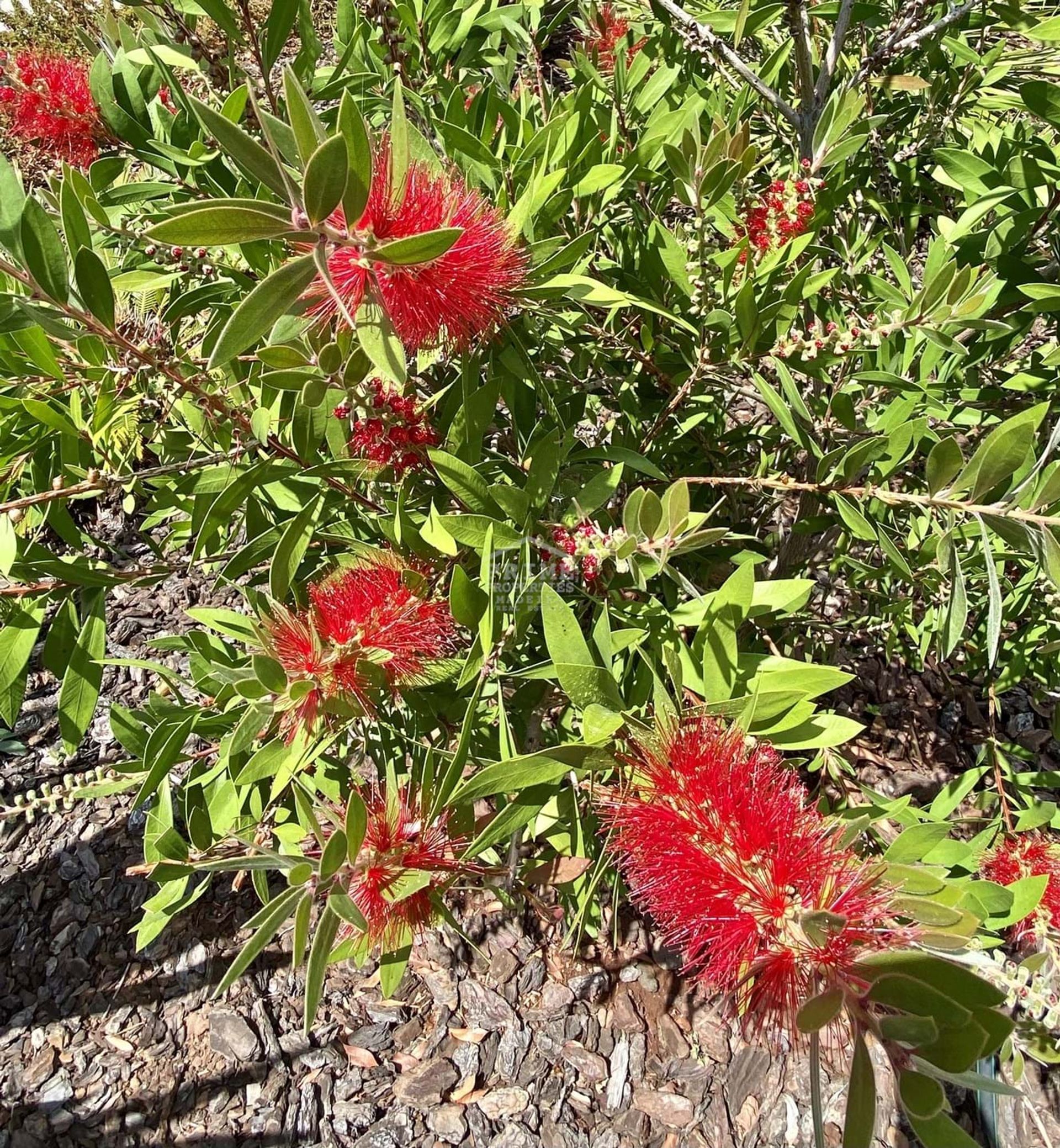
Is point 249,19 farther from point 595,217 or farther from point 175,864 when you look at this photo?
point 175,864

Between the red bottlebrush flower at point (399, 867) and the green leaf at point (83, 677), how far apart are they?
0.44 m

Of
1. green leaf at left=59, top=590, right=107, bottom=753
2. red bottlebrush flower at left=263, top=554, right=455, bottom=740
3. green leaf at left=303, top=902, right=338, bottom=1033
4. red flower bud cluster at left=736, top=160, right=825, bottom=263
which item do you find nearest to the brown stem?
red bottlebrush flower at left=263, top=554, right=455, bottom=740

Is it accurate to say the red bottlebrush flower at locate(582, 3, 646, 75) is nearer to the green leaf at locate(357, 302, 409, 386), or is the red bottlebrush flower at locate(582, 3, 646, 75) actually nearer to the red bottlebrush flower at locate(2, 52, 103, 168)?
the red bottlebrush flower at locate(2, 52, 103, 168)

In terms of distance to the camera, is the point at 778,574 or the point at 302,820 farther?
the point at 778,574

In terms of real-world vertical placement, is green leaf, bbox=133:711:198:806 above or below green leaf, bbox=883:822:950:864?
above

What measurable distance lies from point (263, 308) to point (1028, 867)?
55.0 inches

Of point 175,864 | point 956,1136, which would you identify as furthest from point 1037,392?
point 175,864

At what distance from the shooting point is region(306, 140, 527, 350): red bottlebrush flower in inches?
31.9

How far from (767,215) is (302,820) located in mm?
1062

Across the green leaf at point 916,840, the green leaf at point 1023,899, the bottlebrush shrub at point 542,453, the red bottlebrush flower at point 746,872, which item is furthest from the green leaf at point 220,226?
the green leaf at point 1023,899

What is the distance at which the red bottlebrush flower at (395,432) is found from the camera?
110 centimetres

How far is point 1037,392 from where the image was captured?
4.90ft

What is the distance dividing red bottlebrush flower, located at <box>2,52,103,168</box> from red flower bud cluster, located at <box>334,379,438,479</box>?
0.76 m

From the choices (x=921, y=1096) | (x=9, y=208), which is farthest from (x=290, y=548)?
(x=921, y=1096)
